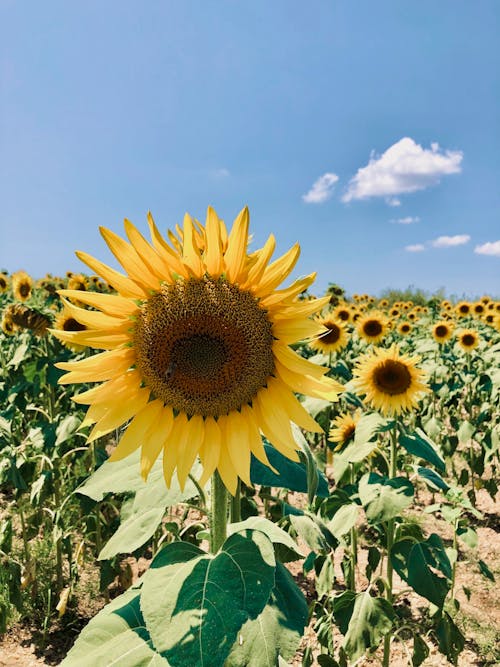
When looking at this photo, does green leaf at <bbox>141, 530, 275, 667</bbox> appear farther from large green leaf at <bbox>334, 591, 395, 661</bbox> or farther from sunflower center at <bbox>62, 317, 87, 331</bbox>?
sunflower center at <bbox>62, 317, 87, 331</bbox>

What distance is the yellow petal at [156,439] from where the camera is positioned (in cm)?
135

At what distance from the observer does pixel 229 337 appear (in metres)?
1.32

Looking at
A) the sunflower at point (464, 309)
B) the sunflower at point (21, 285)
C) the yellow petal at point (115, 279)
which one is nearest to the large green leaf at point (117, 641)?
the yellow petal at point (115, 279)

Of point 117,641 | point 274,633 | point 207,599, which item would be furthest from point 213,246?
point 117,641

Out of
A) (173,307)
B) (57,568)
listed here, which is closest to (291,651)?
(173,307)

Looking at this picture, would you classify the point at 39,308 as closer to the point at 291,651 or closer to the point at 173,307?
the point at 173,307

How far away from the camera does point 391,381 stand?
10.8 feet

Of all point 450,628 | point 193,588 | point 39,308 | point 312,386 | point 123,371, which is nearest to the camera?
point 193,588

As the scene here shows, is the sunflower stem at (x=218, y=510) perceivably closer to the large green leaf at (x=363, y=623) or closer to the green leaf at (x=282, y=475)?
the green leaf at (x=282, y=475)

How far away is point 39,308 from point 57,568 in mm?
2318

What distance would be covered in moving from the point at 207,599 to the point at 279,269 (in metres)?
0.77

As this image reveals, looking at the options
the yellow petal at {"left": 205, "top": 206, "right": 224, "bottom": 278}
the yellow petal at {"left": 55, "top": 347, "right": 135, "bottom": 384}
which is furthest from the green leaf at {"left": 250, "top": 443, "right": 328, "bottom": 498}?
the yellow petal at {"left": 205, "top": 206, "right": 224, "bottom": 278}

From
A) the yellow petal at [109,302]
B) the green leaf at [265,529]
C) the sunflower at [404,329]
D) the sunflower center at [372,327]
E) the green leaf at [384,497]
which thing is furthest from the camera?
the sunflower at [404,329]

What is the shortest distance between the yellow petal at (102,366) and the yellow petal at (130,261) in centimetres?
20
